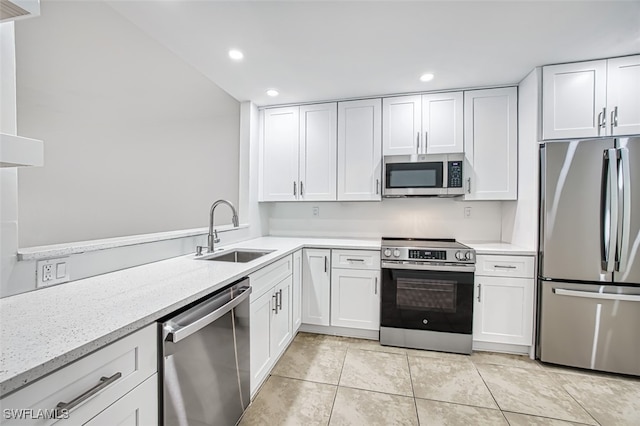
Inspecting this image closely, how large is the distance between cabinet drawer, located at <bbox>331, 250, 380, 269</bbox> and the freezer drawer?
1376 mm

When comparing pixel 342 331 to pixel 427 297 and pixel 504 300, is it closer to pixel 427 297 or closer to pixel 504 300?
pixel 427 297

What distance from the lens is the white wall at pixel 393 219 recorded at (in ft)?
9.59

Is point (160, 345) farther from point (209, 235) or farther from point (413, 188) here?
point (413, 188)

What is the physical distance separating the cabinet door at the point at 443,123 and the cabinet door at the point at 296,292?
5.72 feet

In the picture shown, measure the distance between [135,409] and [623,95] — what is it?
3.59 m

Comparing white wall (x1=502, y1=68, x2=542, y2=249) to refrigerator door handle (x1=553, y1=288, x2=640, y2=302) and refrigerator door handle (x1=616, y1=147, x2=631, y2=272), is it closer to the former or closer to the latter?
refrigerator door handle (x1=553, y1=288, x2=640, y2=302)

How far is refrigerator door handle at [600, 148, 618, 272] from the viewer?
6.53 ft

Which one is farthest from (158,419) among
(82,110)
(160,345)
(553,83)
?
(553,83)

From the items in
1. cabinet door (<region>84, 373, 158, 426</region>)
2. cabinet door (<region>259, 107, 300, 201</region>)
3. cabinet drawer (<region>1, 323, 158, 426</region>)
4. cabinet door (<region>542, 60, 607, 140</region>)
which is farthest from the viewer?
cabinet door (<region>259, 107, 300, 201</region>)

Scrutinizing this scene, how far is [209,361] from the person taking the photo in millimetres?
1249

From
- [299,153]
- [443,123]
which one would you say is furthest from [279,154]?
[443,123]

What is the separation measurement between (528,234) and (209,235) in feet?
9.00

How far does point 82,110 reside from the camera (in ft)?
9.04

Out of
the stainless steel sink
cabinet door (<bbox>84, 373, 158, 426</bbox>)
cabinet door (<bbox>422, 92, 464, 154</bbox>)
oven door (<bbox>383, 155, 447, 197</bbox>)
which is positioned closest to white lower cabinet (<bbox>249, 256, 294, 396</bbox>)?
the stainless steel sink
